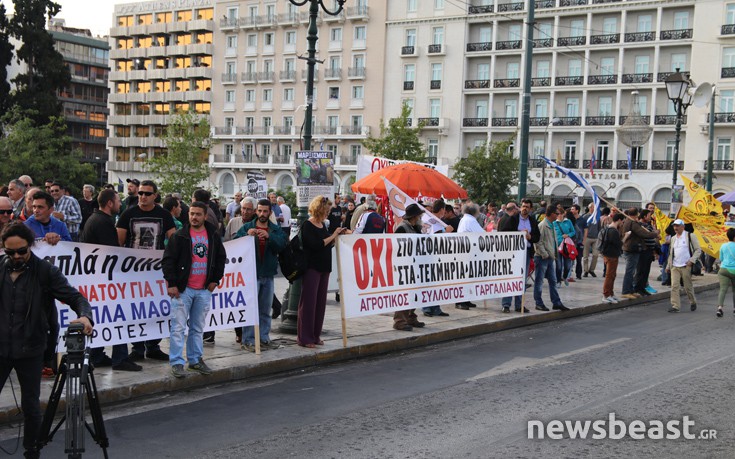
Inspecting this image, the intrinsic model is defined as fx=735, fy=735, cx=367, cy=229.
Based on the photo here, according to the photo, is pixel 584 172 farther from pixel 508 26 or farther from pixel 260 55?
pixel 260 55

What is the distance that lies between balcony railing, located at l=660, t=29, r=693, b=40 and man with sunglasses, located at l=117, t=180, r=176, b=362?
187 feet

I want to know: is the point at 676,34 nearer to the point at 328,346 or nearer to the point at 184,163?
the point at 184,163

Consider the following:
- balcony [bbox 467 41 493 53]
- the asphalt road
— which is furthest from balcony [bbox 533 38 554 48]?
the asphalt road

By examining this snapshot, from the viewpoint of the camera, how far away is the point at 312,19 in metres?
11.1

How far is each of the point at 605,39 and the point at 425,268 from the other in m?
54.2

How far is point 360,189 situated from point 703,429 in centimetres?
1112

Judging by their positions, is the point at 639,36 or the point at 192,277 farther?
the point at 639,36

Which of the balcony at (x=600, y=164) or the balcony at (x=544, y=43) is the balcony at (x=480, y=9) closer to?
the balcony at (x=544, y=43)

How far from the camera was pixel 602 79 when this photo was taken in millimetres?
59938

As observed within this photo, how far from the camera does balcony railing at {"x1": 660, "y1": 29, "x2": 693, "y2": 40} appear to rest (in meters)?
56.7

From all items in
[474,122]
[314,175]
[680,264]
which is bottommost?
[680,264]

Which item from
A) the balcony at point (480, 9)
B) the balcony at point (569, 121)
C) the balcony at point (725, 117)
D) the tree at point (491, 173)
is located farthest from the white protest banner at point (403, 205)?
the balcony at point (480, 9)

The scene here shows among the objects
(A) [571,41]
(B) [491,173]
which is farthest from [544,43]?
(B) [491,173]

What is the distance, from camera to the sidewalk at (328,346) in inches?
301
